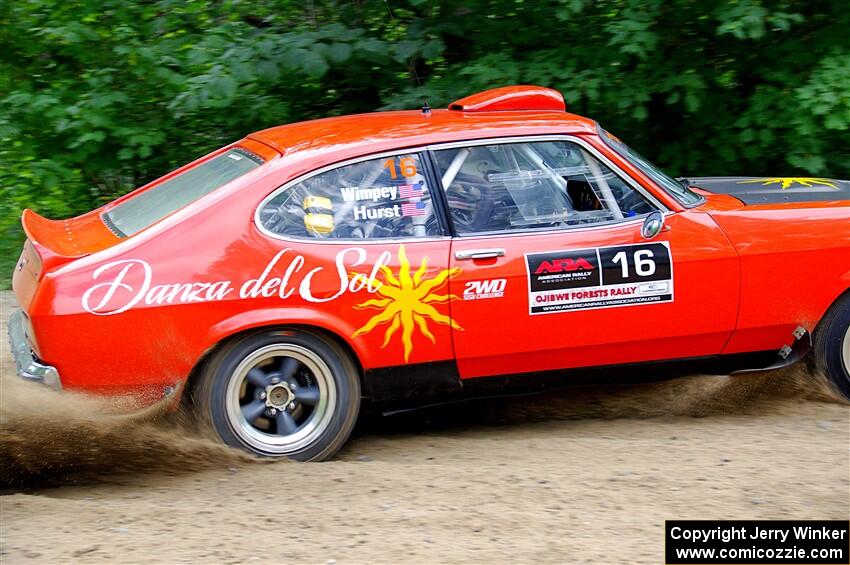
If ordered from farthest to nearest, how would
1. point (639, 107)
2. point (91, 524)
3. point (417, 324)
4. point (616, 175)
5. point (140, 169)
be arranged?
1. point (140, 169)
2. point (639, 107)
3. point (616, 175)
4. point (417, 324)
5. point (91, 524)

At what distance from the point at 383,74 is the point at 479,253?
379 cm

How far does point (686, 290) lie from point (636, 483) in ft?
3.55

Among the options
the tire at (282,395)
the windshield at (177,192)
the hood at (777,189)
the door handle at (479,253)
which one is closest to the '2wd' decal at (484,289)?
the door handle at (479,253)

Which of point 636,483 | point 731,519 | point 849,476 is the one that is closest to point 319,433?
point 636,483

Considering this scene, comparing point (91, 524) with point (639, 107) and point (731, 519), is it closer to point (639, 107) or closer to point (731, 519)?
point (731, 519)

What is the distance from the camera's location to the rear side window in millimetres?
4723

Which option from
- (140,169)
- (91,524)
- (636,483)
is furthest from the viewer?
(140,169)

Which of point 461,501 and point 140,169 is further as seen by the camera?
point 140,169

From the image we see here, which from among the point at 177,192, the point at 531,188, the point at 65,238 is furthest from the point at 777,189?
the point at 65,238

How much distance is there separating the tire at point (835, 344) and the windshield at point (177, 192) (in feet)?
9.75

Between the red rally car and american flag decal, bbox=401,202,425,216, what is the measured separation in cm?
1

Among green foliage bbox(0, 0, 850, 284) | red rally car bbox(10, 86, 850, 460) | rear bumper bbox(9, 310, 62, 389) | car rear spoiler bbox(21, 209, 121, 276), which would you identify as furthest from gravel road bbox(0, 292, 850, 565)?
green foliage bbox(0, 0, 850, 284)

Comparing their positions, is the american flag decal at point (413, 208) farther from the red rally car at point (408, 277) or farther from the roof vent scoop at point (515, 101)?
the roof vent scoop at point (515, 101)

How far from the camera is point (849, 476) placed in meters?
4.42
